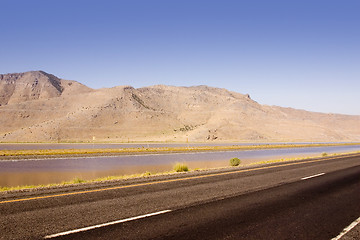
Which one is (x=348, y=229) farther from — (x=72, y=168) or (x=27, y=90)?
(x=27, y=90)

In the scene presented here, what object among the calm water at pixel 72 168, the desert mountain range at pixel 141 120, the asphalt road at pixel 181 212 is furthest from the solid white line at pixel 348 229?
the desert mountain range at pixel 141 120

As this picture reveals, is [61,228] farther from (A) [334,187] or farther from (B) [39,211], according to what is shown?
(A) [334,187]

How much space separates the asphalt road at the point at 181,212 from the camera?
240 inches

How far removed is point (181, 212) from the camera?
7.66m

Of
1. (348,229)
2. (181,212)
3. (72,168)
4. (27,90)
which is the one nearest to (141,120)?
(72,168)

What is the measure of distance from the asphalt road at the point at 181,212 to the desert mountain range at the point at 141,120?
88715 millimetres

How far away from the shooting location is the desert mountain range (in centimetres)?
10384

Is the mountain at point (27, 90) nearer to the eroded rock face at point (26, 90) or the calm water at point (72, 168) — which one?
the eroded rock face at point (26, 90)

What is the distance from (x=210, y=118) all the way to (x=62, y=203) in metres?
130

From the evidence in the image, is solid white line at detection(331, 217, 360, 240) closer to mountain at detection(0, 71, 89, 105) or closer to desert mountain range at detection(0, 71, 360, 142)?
desert mountain range at detection(0, 71, 360, 142)

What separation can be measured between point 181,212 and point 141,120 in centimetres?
11260

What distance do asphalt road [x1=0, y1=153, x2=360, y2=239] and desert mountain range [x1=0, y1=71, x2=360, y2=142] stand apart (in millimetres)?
88715

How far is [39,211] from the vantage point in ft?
24.6

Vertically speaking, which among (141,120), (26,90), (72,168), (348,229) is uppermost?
(26,90)
